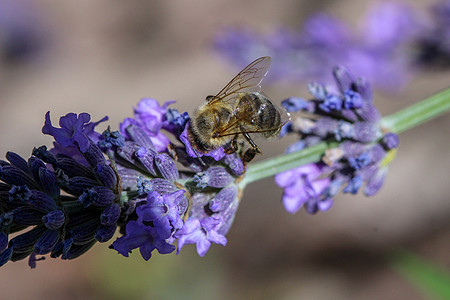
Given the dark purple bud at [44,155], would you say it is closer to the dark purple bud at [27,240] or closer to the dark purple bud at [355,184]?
the dark purple bud at [27,240]

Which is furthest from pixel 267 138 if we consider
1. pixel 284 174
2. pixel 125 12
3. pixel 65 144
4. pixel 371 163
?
pixel 125 12

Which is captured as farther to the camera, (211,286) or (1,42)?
(1,42)

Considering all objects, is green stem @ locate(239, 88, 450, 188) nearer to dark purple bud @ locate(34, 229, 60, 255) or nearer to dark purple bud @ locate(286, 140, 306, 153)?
dark purple bud @ locate(286, 140, 306, 153)

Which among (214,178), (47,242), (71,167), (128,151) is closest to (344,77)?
(214,178)

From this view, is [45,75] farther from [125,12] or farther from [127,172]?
[127,172]

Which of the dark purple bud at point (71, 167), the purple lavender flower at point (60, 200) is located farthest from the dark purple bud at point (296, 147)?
the dark purple bud at point (71, 167)

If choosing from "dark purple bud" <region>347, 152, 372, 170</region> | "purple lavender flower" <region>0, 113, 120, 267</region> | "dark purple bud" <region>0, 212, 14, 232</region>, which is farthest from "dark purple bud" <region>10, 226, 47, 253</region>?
"dark purple bud" <region>347, 152, 372, 170</region>
